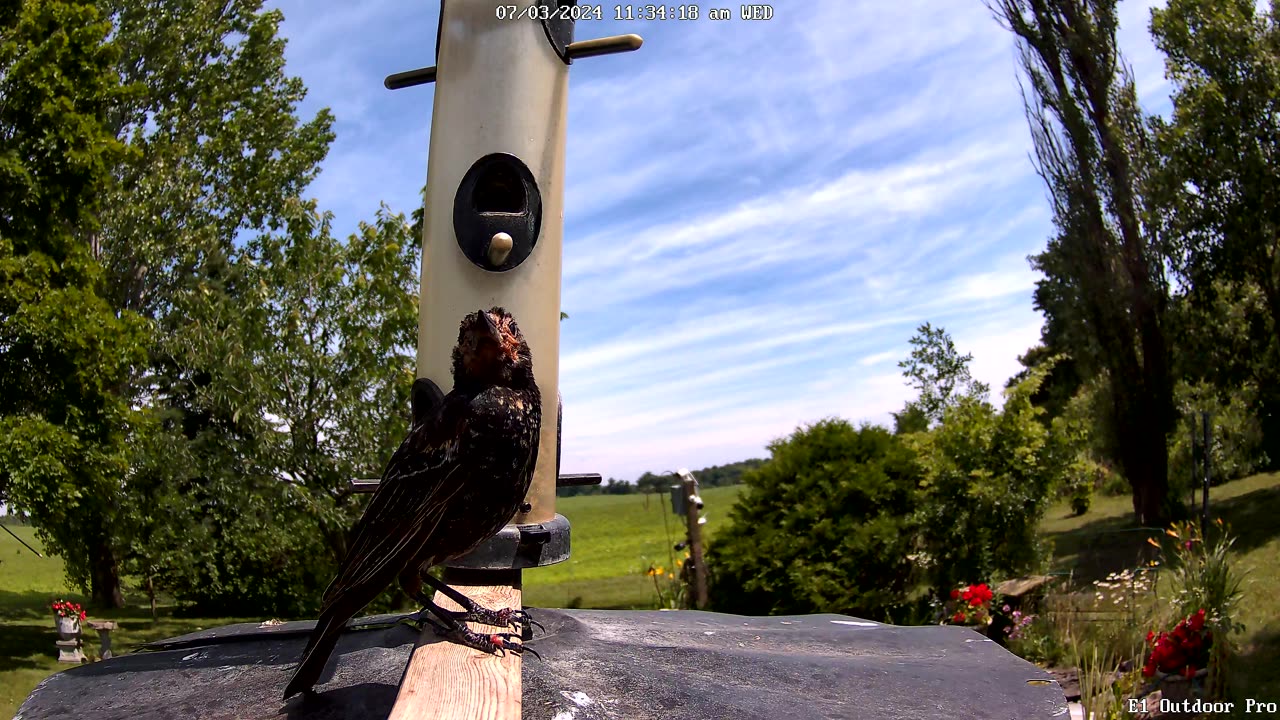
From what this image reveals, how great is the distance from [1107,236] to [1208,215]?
1318mm

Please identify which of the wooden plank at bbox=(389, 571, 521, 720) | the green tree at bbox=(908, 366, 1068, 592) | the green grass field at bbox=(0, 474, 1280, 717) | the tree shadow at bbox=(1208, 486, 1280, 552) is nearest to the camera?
the wooden plank at bbox=(389, 571, 521, 720)

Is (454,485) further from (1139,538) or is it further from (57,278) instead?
(1139,538)

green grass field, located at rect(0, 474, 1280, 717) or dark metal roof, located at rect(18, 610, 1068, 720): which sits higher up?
dark metal roof, located at rect(18, 610, 1068, 720)

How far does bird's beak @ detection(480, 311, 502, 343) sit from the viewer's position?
206 cm

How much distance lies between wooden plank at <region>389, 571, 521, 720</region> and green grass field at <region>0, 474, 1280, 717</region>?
7842 millimetres

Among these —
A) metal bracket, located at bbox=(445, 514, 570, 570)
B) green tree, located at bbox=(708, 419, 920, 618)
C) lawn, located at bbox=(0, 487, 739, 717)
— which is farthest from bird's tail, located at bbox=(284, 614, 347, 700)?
lawn, located at bbox=(0, 487, 739, 717)

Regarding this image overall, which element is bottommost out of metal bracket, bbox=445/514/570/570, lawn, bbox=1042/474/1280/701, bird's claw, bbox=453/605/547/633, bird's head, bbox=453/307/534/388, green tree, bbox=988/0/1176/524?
lawn, bbox=1042/474/1280/701

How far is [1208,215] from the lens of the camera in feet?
44.3

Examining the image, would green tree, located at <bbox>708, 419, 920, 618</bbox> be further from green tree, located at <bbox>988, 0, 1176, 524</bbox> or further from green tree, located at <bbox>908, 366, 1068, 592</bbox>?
green tree, located at <bbox>988, 0, 1176, 524</bbox>

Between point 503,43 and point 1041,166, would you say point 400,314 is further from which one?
point 1041,166

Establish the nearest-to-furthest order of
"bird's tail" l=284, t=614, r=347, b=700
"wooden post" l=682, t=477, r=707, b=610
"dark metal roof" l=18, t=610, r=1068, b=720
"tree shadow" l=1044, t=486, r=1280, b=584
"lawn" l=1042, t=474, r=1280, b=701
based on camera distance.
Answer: "bird's tail" l=284, t=614, r=347, b=700
"dark metal roof" l=18, t=610, r=1068, b=720
"lawn" l=1042, t=474, r=1280, b=701
"wooden post" l=682, t=477, r=707, b=610
"tree shadow" l=1044, t=486, r=1280, b=584

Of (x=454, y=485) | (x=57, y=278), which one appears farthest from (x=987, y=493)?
(x=57, y=278)

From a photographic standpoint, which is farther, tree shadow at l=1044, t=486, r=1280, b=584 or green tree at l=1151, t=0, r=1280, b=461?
green tree at l=1151, t=0, r=1280, b=461

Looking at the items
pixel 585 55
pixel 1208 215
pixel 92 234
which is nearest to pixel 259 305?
pixel 92 234
